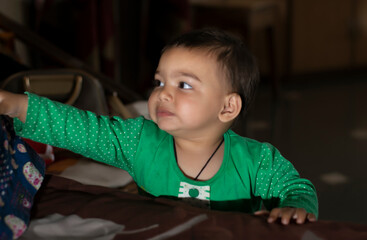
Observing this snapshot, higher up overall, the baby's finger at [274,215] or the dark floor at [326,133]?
the baby's finger at [274,215]

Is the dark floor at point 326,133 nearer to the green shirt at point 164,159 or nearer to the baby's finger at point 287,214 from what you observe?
the green shirt at point 164,159

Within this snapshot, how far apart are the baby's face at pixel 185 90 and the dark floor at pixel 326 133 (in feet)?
3.78

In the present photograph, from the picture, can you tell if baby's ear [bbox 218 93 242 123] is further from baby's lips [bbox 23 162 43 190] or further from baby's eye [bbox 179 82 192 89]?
baby's lips [bbox 23 162 43 190]

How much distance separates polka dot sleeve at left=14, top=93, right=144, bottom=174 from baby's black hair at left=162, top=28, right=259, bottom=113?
0.17 metres

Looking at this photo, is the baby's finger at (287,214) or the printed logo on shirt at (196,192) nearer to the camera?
the baby's finger at (287,214)

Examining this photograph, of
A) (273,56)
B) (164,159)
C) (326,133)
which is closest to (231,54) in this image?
(164,159)

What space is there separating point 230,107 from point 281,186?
0.16 m

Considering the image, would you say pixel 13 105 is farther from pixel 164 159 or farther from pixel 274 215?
pixel 274 215

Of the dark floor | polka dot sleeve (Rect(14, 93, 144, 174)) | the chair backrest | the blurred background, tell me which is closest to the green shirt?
polka dot sleeve (Rect(14, 93, 144, 174))

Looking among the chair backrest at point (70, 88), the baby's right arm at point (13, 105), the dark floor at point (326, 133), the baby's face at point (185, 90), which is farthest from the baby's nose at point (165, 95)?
the dark floor at point (326, 133)

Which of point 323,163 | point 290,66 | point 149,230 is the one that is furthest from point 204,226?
point 290,66

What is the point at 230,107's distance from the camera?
2.84ft

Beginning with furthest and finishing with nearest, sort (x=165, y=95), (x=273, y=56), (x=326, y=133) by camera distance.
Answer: (x=273, y=56)
(x=326, y=133)
(x=165, y=95)

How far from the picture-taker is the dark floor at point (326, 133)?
1.99m
